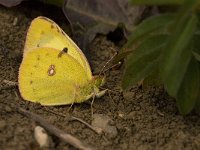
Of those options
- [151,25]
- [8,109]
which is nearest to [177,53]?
[151,25]

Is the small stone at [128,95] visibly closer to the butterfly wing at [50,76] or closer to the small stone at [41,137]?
the butterfly wing at [50,76]

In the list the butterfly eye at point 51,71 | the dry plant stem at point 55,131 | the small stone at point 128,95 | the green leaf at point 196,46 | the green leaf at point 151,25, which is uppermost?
the green leaf at point 151,25

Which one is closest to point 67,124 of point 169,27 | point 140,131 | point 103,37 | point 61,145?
point 61,145

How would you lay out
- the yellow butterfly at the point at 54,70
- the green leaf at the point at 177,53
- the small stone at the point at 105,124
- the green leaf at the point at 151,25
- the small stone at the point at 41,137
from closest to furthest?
the green leaf at the point at 177,53 < the green leaf at the point at 151,25 < the small stone at the point at 41,137 < the small stone at the point at 105,124 < the yellow butterfly at the point at 54,70

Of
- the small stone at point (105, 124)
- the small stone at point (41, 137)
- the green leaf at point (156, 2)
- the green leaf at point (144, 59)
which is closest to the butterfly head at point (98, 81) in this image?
the small stone at point (105, 124)

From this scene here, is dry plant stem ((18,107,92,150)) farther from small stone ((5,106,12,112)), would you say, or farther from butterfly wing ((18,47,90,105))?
butterfly wing ((18,47,90,105))

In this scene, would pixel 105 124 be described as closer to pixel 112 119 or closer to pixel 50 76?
pixel 112 119

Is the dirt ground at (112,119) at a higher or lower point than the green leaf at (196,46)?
lower
